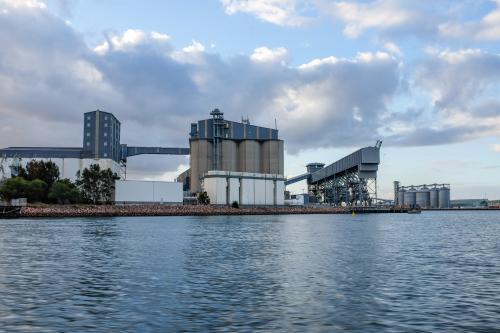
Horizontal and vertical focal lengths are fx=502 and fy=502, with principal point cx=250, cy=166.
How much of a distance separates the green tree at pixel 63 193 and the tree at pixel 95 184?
11066 millimetres

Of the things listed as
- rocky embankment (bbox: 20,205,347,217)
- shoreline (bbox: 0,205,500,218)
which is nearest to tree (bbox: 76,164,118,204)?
shoreline (bbox: 0,205,500,218)

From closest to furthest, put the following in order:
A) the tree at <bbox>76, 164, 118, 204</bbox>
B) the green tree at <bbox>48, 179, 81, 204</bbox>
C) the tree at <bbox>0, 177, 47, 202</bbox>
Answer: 1. the tree at <bbox>0, 177, 47, 202</bbox>
2. the green tree at <bbox>48, 179, 81, 204</bbox>
3. the tree at <bbox>76, 164, 118, 204</bbox>

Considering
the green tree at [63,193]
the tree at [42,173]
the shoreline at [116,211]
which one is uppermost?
the tree at [42,173]

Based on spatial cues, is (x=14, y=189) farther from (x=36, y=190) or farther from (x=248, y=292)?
(x=248, y=292)

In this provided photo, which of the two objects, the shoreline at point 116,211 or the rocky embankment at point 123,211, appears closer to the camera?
the shoreline at point 116,211

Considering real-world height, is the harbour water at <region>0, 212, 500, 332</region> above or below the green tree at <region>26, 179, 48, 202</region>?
below

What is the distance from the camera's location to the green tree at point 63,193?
15750 centimetres

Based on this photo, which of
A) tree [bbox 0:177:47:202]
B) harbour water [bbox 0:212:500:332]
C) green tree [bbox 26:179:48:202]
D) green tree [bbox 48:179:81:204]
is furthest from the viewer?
green tree [bbox 48:179:81:204]

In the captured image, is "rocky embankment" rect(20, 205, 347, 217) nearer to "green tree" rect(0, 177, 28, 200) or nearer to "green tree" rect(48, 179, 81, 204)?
"green tree" rect(48, 179, 81, 204)

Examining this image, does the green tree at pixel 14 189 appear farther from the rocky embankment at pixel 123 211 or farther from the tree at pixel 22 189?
the rocky embankment at pixel 123 211

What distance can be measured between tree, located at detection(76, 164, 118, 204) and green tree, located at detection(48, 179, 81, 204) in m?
11.1

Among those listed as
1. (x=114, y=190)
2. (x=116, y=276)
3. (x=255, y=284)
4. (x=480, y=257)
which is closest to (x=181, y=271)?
(x=116, y=276)

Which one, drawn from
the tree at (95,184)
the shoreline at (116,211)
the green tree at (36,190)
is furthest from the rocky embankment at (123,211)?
the tree at (95,184)

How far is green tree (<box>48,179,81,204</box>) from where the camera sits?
15750cm
